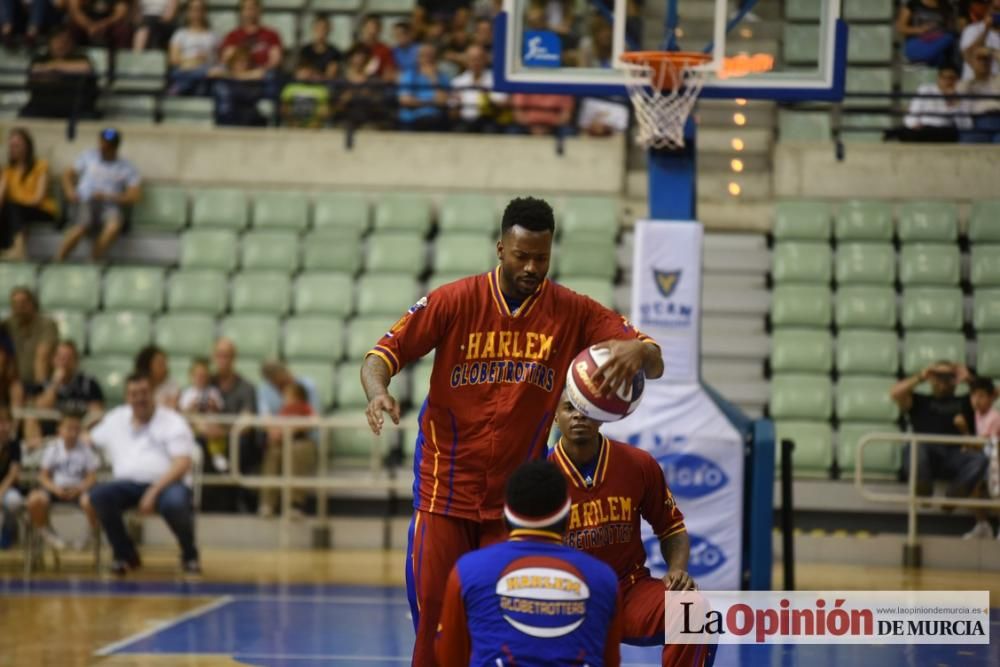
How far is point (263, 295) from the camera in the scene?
17.1 meters

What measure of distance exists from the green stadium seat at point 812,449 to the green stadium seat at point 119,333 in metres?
6.51

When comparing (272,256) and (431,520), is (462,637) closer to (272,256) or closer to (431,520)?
(431,520)

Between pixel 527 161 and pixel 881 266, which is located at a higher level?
pixel 527 161

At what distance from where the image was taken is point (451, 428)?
6.75m

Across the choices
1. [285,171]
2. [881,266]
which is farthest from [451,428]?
[285,171]

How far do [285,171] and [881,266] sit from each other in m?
6.61

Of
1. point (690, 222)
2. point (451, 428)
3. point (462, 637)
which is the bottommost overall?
point (462, 637)

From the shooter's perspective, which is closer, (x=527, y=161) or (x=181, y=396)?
(x=181, y=396)

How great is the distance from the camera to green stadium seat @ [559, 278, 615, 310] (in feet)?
54.1

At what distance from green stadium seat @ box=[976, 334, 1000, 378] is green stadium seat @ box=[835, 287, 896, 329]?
2.89 feet

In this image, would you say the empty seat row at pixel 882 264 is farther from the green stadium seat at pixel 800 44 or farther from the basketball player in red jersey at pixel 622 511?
the basketball player in red jersey at pixel 622 511

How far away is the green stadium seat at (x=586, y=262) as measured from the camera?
17.0 metres

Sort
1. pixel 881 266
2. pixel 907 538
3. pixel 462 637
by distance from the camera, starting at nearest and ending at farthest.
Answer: pixel 462 637 → pixel 907 538 → pixel 881 266

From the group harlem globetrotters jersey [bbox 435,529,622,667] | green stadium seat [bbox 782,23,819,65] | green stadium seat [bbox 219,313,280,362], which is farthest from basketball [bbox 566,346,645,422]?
green stadium seat [bbox 219,313,280,362]
